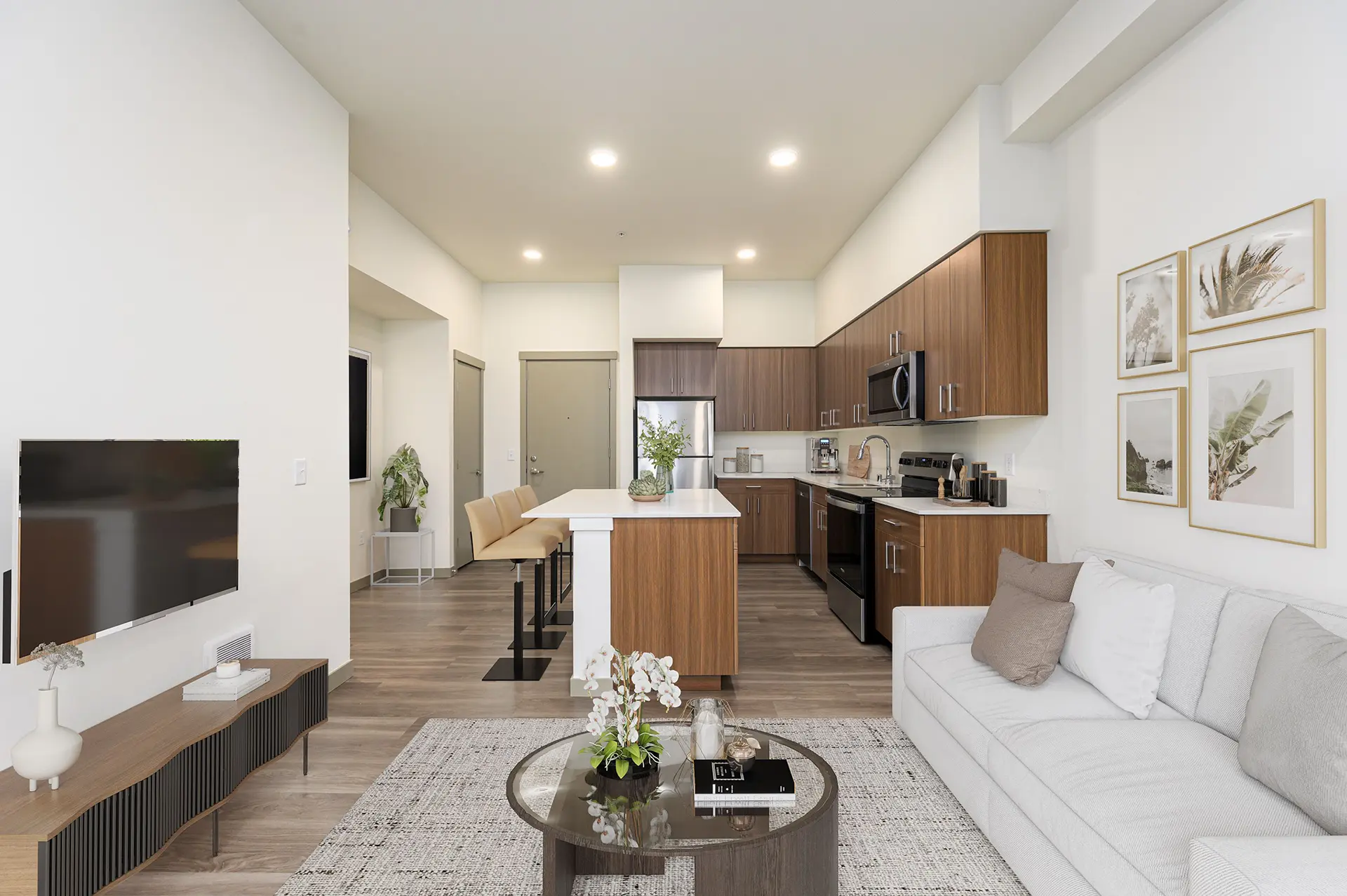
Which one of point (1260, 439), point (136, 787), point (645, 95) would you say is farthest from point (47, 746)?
point (1260, 439)

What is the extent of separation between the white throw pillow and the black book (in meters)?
1.12

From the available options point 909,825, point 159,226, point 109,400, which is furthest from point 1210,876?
point 159,226

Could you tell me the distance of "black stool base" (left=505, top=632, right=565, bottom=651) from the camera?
4.18 metres

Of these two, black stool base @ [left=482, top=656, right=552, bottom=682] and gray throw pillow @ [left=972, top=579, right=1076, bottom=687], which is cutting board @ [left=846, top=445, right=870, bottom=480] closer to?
black stool base @ [left=482, top=656, right=552, bottom=682]

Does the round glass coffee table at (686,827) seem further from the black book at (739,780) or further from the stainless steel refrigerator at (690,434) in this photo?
the stainless steel refrigerator at (690,434)

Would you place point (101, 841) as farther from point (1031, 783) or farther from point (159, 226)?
point (1031, 783)

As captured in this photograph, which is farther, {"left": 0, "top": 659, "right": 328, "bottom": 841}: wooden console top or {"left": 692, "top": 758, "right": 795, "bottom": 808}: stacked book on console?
{"left": 692, "top": 758, "right": 795, "bottom": 808}: stacked book on console

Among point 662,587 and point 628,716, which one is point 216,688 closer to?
point 628,716

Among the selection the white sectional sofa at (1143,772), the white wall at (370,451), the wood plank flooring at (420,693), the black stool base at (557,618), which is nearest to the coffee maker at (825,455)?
the wood plank flooring at (420,693)

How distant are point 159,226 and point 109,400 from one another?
62cm

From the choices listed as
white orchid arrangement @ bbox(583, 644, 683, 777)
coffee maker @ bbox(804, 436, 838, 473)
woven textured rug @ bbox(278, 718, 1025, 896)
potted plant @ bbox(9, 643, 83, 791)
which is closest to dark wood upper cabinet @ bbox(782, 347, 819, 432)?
coffee maker @ bbox(804, 436, 838, 473)

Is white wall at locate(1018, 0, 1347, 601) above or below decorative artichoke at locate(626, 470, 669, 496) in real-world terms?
above

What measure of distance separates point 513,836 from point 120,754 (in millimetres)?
1086

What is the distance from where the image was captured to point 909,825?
2.23m
